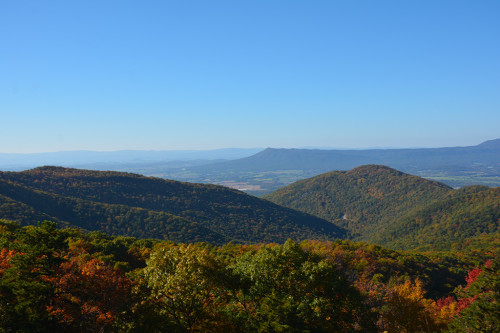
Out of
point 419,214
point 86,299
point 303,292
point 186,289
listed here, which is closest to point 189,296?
point 186,289

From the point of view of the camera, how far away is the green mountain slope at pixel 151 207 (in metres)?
91.3

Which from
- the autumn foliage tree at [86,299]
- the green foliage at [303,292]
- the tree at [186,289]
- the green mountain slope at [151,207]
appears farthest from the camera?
the green mountain slope at [151,207]

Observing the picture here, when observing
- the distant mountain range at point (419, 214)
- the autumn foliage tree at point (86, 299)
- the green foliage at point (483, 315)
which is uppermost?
the autumn foliage tree at point (86, 299)

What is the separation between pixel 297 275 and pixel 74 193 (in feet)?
398

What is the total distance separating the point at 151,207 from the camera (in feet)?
415

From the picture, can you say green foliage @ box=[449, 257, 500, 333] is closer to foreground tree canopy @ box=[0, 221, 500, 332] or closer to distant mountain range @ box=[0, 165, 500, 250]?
foreground tree canopy @ box=[0, 221, 500, 332]

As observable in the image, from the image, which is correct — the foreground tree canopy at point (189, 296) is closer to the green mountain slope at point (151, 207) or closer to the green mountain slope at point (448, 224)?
the green mountain slope at point (151, 207)

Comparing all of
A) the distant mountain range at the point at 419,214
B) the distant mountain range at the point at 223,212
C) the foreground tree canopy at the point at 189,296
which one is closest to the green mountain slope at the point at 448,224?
the distant mountain range at the point at 419,214

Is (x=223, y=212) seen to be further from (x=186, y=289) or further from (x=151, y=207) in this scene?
(x=186, y=289)

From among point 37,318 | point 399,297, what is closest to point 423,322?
point 399,297

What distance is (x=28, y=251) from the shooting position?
17.7m

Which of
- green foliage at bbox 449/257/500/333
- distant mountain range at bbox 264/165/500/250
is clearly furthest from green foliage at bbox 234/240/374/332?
distant mountain range at bbox 264/165/500/250

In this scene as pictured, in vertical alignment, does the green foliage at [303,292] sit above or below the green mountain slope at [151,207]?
above

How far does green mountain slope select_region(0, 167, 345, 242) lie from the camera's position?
91.3 metres
